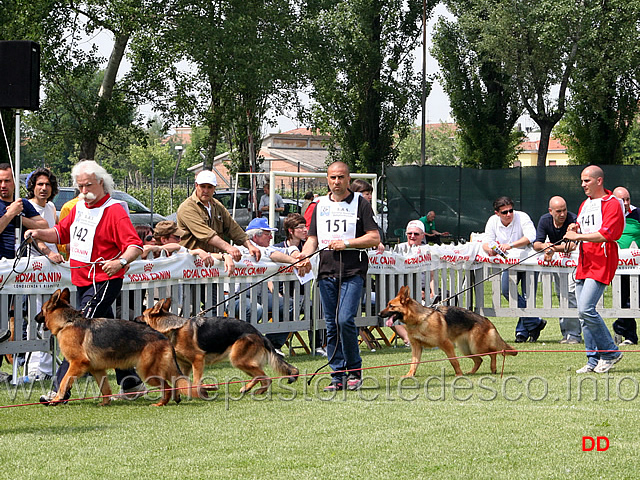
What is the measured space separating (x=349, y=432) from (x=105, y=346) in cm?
207

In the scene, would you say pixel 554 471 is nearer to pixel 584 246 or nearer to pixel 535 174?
pixel 584 246

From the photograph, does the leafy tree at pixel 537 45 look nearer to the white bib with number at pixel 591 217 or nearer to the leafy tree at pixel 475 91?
the leafy tree at pixel 475 91

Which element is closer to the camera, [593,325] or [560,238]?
[593,325]

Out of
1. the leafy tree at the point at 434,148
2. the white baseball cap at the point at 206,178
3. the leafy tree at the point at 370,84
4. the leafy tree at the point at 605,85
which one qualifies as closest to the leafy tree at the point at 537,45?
the leafy tree at the point at 605,85

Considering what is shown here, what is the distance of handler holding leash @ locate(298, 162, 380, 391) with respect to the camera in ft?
25.5

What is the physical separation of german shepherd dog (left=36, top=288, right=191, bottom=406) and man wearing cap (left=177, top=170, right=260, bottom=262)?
6.70 feet

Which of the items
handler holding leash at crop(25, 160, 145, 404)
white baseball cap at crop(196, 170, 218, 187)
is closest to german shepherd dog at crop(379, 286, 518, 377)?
white baseball cap at crop(196, 170, 218, 187)

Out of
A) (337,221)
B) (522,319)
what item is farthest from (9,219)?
(522,319)

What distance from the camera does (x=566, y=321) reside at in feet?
38.9

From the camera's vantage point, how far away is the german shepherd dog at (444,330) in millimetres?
8602

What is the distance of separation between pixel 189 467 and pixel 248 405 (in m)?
2.01

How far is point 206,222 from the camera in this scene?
8922 millimetres

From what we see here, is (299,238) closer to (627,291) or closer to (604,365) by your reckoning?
(604,365)

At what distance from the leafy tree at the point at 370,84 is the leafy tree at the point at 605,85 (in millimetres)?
7144
